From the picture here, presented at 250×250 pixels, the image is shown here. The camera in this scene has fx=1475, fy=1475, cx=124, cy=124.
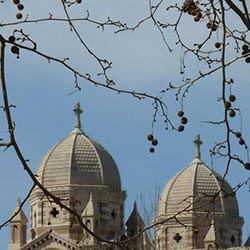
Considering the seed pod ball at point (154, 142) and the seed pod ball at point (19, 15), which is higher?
the seed pod ball at point (19, 15)

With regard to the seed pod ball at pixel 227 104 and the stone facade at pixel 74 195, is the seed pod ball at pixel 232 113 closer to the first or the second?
the seed pod ball at pixel 227 104

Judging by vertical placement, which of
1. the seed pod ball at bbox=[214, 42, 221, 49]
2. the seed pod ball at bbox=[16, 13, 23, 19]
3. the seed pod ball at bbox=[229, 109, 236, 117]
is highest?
the seed pod ball at bbox=[16, 13, 23, 19]

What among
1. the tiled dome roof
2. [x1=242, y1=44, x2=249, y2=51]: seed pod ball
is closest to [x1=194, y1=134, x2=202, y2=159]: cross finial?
the tiled dome roof

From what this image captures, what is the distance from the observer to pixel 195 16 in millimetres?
7551

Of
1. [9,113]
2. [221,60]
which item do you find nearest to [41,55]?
[9,113]

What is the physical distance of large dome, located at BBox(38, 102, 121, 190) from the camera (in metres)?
58.9

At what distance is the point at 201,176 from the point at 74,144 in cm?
541

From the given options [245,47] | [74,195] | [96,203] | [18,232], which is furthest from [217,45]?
[18,232]

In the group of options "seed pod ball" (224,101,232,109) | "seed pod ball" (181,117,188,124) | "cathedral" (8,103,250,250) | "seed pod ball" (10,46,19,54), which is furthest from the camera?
"cathedral" (8,103,250,250)

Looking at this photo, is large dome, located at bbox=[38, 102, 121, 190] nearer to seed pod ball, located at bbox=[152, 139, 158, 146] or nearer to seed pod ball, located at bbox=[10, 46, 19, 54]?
seed pod ball, located at bbox=[152, 139, 158, 146]

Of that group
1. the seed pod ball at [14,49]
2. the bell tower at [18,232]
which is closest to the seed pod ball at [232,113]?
the seed pod ball at [14,49]

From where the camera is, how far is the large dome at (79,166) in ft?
193

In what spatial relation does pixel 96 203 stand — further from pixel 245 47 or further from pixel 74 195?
pixel 245 47

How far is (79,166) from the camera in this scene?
59.8 m
